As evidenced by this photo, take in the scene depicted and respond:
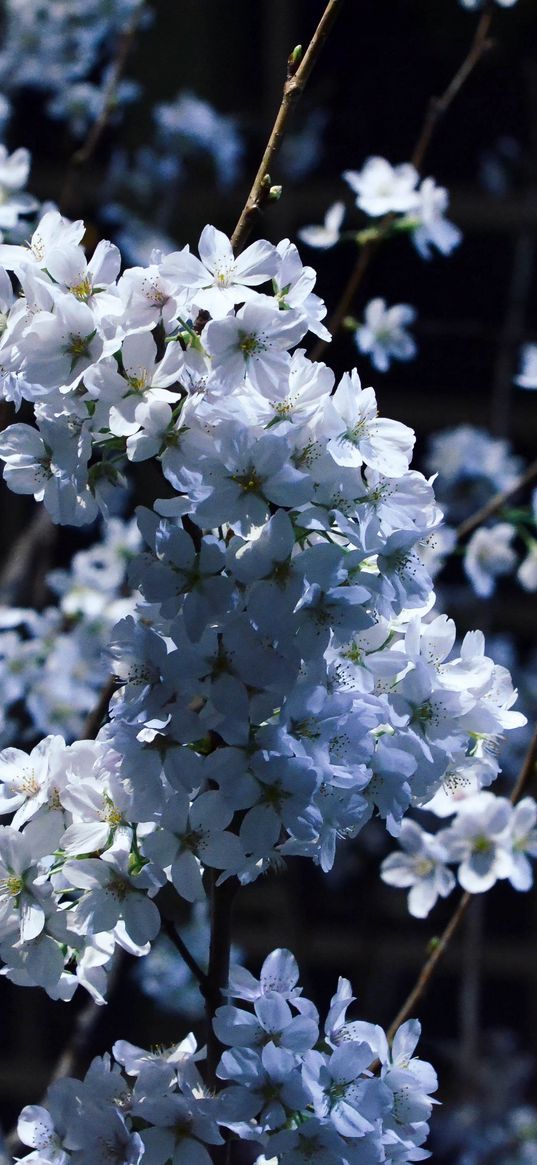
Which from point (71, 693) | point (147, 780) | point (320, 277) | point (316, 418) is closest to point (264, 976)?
point (147, 780)

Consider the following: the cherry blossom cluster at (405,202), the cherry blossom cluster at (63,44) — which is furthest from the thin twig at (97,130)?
the cherry blossom cluster at (405,202)

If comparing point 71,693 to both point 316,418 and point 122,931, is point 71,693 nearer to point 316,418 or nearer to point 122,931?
point 122,931

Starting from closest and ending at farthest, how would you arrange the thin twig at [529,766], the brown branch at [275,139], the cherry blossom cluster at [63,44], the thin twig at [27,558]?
the brown branch at [275,139] → the thin twig at [529,766] → the thin twig at [27,558] → the cherry blossom cluster at [63,44]

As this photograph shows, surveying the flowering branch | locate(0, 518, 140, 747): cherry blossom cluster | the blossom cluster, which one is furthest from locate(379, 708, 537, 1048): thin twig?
locate(0, 518, 140, 747): cherry blossom cluster

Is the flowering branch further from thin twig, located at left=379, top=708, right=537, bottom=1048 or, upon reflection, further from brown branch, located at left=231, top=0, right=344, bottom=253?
brown branch, located at left=231, top=0, right=344, bottom=253

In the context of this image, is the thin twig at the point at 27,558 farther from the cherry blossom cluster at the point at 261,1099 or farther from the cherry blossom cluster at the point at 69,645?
the cherry blossom cluster at the point at 261,1099

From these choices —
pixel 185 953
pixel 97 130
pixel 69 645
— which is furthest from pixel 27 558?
pixel 185 953
